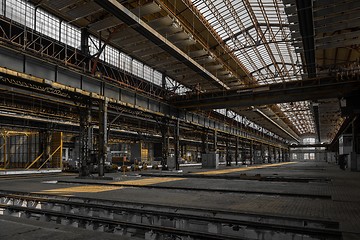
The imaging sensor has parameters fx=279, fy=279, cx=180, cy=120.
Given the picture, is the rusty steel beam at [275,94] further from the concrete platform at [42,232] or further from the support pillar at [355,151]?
the concrete platform at [42,232]

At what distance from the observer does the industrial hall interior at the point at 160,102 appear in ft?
23.7

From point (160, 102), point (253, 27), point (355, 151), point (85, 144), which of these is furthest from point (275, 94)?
point (85, 144)

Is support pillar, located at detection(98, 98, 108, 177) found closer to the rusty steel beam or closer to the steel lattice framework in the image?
the rusty steel beam

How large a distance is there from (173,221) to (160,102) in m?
17.4

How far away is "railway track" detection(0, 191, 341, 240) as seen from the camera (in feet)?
20.0

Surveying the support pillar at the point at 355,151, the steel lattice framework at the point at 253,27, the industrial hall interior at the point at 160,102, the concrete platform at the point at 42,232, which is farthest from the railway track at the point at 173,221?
the support pillar at the point at 355,151

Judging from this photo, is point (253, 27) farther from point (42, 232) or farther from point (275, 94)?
point (42, 232)

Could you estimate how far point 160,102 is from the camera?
80.0 feet

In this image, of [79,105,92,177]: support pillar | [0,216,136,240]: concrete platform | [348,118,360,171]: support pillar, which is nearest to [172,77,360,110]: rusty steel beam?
[348,118,360,171]: support pillar

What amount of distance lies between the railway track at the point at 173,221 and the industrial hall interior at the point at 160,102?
3cm

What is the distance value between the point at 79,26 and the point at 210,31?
1043 cm

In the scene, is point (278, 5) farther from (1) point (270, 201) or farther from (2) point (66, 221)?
(2) point (66, 221)

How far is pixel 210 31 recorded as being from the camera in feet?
77.0

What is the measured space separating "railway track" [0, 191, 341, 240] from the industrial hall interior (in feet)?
0.10
